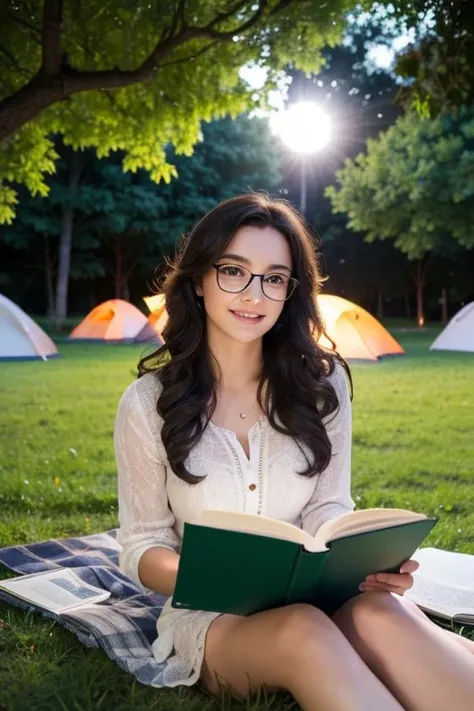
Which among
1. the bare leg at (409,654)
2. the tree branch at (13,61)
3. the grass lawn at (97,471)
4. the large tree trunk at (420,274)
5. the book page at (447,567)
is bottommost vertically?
the grass lawn at (97,471)

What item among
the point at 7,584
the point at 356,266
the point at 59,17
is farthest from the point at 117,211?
the point at 7,584

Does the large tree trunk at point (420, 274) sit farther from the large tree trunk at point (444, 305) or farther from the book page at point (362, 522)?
the book page at point (362, 522)

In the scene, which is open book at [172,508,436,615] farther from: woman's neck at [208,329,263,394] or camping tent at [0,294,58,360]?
camping tent at [0,294,58,360]

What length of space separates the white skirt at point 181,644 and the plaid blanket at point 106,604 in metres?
0.03

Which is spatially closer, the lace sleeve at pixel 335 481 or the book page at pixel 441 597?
the lace sleeve at pixel 335 481

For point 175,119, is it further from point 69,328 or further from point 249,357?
point 69,328

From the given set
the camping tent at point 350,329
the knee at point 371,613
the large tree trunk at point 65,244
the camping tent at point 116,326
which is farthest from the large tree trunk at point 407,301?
the knee at point 371,613

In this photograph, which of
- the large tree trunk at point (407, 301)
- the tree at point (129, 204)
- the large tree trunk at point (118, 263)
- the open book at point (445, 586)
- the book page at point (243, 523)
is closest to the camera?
the book page at point (243, 523)

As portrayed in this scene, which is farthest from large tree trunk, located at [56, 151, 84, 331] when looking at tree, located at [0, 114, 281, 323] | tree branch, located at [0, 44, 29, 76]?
tree branch, located at [0, 44, 29, 76]

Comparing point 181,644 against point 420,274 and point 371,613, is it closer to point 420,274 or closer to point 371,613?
point 371,613

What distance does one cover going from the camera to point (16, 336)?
1066 cm

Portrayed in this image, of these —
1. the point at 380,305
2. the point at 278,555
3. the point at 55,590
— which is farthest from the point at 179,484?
the point at 380,305

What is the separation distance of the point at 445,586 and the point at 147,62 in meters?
3.70

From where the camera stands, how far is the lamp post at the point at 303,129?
15.8m
